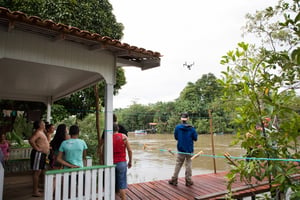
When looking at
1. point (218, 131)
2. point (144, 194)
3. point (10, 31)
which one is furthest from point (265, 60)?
point (218, 131)

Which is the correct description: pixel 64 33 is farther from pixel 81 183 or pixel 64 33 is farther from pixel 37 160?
pixel 37 160

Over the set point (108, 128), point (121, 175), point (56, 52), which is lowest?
point (121, 175)

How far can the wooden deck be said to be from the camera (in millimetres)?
3396

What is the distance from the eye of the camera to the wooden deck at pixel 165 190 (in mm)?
3396

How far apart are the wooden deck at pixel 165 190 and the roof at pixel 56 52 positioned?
6.77 feet

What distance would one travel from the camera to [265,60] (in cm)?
178

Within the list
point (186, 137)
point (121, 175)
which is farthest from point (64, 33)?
point (186, 137)

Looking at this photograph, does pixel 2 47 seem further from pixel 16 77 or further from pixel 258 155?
pixel 258 155

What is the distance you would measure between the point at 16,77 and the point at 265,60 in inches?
164

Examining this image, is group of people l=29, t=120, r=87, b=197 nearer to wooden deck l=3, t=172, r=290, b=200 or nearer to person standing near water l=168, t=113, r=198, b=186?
wooden deck l=3, t=172, r=290, b=200

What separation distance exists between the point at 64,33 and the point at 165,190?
121 inches

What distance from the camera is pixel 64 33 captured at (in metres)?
2.33

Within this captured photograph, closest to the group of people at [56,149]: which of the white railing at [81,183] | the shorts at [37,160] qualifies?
the shorts at [37,160]

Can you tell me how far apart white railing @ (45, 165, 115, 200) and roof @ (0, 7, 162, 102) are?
4.21 ft
